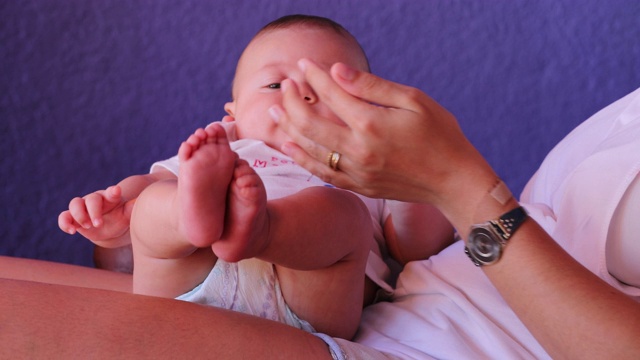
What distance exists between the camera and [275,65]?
1.11m

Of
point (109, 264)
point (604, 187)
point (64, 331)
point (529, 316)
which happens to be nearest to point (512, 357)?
point (529, 316)

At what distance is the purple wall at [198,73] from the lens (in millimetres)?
1702

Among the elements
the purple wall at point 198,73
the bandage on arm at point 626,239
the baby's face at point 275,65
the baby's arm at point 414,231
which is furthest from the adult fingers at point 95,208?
the purple wall at point 198,73

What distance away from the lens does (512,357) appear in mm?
794

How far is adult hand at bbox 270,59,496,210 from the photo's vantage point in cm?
67

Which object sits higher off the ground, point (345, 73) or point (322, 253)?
point (345, 73)

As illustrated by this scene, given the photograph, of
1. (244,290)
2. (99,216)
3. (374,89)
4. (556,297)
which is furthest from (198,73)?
(556,297)

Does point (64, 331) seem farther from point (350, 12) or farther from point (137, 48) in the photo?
point (350, 12)

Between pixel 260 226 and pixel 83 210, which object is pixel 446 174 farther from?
pixel 83 210

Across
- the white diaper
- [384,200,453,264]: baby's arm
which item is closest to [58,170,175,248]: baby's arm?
the white diaper

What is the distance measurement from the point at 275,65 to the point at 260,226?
18.8 inches

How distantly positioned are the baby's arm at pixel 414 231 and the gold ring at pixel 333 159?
1.10ft

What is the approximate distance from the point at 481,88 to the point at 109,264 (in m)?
1.03

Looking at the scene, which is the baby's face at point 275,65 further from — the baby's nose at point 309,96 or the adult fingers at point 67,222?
the adult fingers at point 67,222
